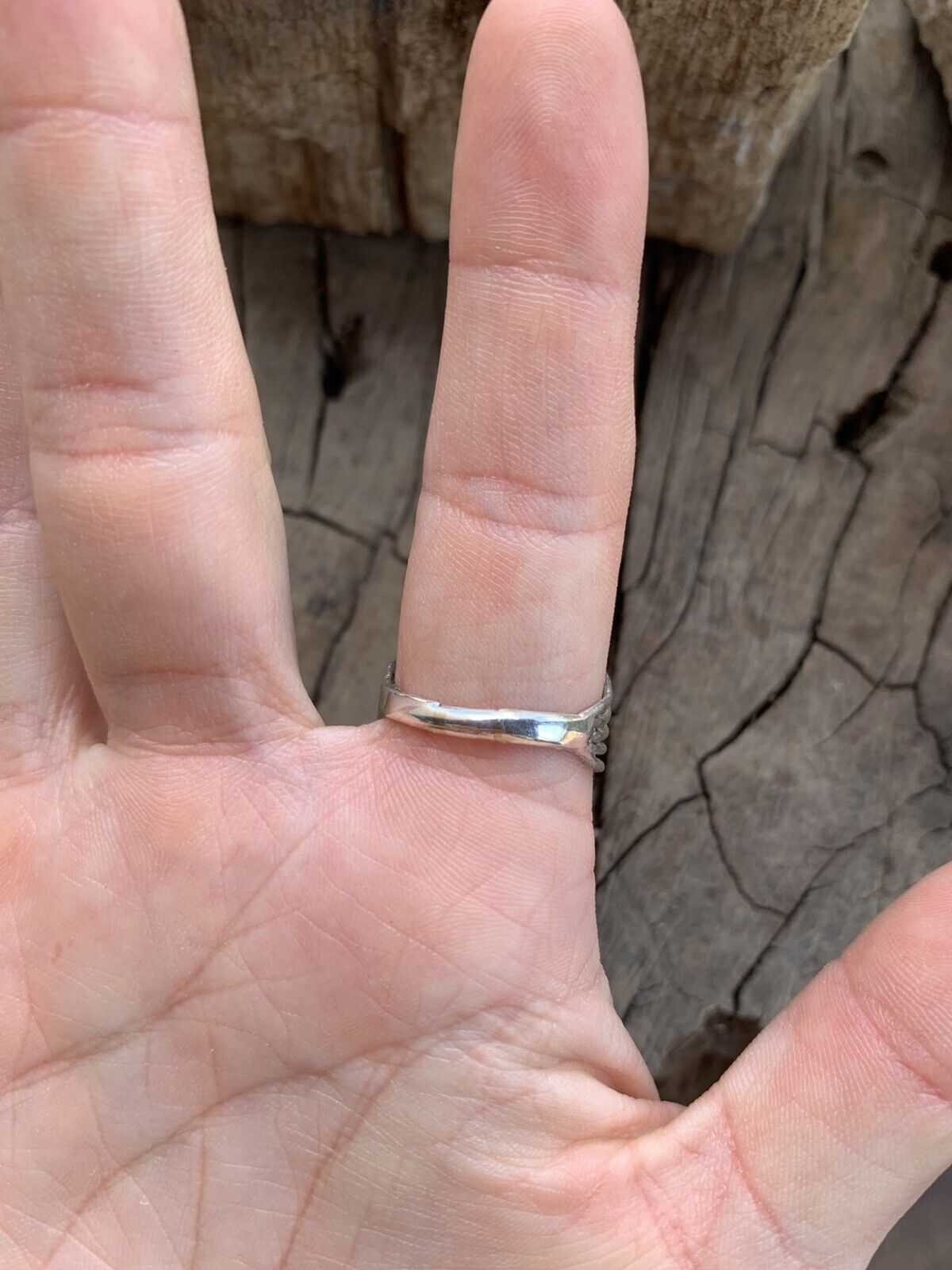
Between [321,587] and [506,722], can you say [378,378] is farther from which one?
[506,722]

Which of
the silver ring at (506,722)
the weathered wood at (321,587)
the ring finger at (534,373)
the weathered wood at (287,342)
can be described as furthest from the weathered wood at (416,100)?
the silver ring at (506,722)

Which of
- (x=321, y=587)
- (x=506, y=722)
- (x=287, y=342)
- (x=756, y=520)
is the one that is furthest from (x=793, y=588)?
(x=287, y=342)

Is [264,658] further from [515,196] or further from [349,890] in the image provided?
[515,196]

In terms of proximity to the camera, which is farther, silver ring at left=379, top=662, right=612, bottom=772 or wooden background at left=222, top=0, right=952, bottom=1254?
wooden background at left=222, top=0, right=952, bottom=1254

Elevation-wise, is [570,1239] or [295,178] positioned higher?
[295,178]

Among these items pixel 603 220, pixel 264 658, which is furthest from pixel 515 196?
pixel 264 658

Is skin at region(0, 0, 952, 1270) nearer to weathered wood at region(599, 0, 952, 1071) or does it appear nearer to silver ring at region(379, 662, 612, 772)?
silver ring at region(379, 662, 612, 772)

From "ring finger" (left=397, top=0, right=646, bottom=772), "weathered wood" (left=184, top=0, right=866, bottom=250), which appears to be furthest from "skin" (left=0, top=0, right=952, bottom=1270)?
"weathered wood" (left=184, top=0, right=866, bottom=250)
